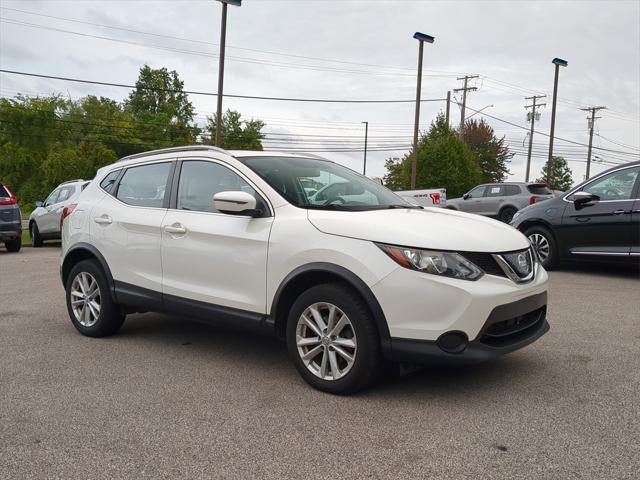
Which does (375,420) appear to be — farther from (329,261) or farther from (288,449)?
(329,261)

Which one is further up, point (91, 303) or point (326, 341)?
point (326, 341)

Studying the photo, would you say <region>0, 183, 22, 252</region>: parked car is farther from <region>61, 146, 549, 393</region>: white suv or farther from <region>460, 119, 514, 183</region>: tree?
<region>460, 119, 514, 183</region>: tree

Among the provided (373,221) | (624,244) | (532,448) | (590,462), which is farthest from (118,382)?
(624,244)

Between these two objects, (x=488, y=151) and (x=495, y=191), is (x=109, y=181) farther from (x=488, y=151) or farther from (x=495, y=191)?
(x=488, y=151)

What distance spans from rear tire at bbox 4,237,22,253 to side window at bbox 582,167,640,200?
1236 cm

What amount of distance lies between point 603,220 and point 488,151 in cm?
5917

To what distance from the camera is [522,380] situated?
4.31 m

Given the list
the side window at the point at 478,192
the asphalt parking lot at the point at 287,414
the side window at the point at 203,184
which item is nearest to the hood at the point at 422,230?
the side window at the point at 203,184

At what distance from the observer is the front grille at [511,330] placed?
3.84m

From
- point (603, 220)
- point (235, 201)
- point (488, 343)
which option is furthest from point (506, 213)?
point (235, 201)

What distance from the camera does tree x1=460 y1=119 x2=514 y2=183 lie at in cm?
6581

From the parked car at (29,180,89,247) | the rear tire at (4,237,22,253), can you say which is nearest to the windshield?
the rear tire at (4,237,22,253)

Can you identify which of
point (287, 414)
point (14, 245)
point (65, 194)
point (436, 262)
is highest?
point (436, 262)

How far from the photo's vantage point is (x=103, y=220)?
5598 millimetres
